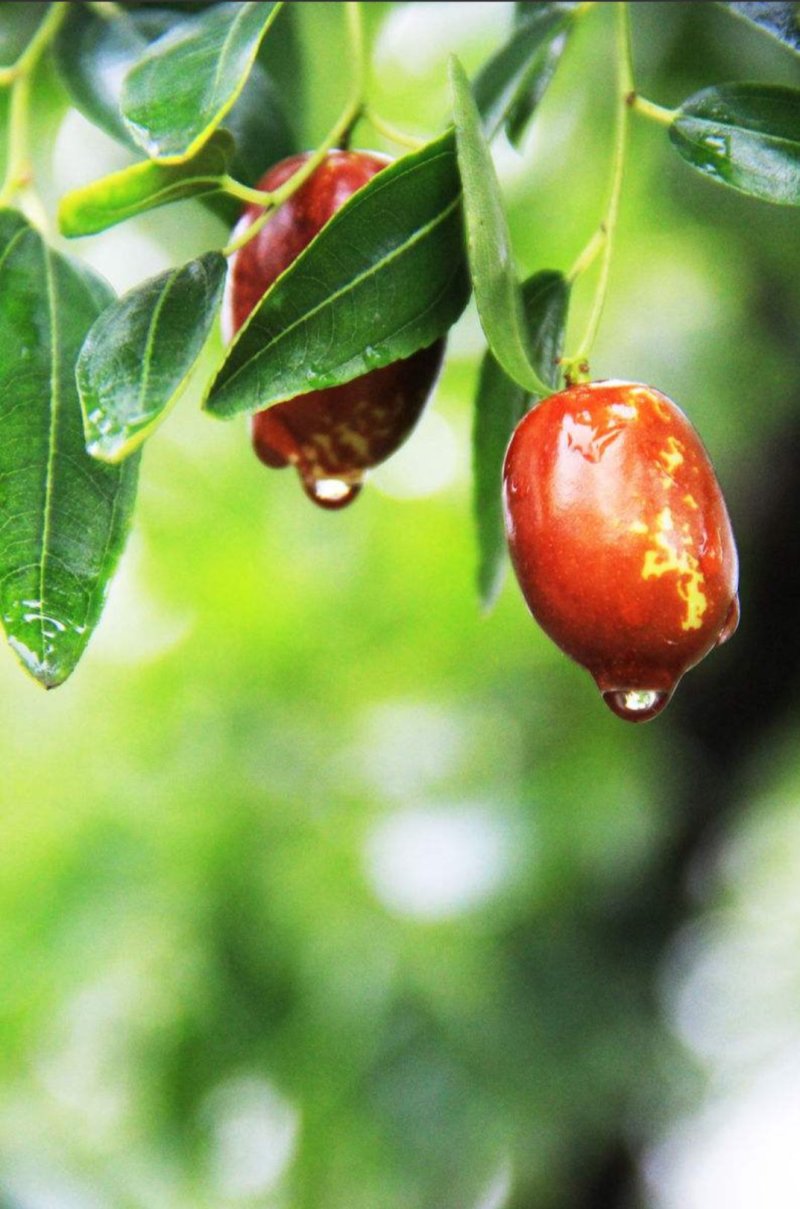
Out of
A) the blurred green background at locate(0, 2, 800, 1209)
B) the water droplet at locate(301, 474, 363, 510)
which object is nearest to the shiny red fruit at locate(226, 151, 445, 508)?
the water droplet at locate(301, 474, 363, 510)

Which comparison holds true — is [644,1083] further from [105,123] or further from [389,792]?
[105,123]

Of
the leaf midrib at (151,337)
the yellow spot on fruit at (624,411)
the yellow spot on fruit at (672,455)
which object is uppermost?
the leaf midrib at (151,337)

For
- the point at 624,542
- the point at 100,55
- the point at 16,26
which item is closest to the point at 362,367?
the point at 624,542

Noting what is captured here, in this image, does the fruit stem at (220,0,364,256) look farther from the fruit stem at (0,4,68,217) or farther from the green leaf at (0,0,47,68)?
the green leaf at (0,0,47,68)

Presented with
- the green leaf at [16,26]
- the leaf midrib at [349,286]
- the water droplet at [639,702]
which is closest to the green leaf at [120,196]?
the leaf midrib at [349,286]

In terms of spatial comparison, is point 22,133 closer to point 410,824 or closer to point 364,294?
point 364,294

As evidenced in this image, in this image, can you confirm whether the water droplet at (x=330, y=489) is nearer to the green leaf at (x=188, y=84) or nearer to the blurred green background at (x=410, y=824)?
the green leaf at (x=188, y=84)
